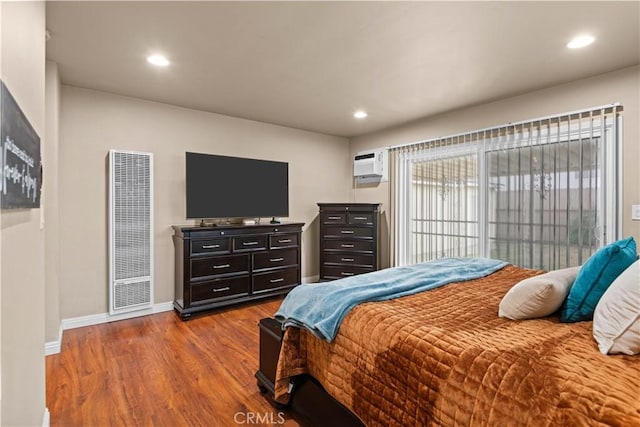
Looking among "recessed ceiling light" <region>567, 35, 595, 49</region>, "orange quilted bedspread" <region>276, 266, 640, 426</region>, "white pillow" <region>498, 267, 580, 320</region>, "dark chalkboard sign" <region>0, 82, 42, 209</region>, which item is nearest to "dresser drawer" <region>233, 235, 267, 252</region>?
"orange quilted bedspread" <region>276, 266, 640, 426</region>

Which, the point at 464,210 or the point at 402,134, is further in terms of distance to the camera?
the point at 402,134

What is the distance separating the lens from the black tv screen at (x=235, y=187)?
12.3 feet

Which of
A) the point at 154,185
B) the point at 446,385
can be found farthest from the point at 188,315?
the point at 446,385

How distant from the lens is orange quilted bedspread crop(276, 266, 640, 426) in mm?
975

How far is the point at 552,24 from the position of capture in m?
2.13

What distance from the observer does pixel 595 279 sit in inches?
59.4

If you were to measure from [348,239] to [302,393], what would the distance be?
Result: 2.99 metres

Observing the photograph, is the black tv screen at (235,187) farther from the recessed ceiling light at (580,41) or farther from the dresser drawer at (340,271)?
the recessed ceiling light at (580,41)

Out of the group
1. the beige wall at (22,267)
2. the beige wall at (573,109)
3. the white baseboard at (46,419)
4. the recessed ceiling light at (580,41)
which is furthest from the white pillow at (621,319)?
the white baseboard at (46,419)

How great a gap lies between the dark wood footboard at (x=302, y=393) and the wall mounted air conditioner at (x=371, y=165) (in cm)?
341

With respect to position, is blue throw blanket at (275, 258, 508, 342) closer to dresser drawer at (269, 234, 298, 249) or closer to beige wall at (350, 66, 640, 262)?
beige wall at (350, 66, 640, 262)

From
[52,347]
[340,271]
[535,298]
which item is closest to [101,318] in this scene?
[52,347]

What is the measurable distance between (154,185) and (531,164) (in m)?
4.15

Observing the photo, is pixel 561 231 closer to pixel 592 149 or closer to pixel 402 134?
pixel 592 149
